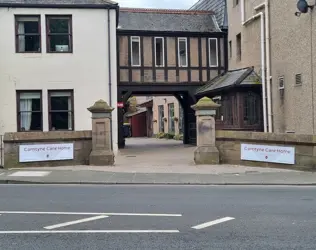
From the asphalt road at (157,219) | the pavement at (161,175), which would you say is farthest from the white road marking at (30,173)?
the asphalt road at (157,219)

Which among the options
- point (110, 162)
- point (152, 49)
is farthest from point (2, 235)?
point (152, 49)

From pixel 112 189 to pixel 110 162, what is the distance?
520cm

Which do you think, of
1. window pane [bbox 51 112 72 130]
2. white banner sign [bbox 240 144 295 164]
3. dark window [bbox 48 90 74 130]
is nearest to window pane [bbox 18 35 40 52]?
dark window [bbox 48 90 74 130]

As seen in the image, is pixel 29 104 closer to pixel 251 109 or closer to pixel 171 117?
pixel 251 109

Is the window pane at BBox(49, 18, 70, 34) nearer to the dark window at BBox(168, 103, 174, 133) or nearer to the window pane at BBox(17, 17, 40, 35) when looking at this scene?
the window pane at BBox(17, 17, 40, 35)

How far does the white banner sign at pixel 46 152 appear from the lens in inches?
631

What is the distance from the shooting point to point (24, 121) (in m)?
21.1

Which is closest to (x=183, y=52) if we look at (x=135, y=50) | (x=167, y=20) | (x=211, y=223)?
(x=167, y=20)

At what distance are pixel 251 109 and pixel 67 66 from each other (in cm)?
915

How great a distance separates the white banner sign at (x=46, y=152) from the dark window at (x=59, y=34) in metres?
6.31

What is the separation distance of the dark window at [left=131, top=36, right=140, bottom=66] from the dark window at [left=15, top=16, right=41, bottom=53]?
6706 mm

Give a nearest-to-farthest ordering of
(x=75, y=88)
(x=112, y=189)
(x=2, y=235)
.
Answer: (x=2, y=235), (x=112, y=189), (x=75, y=88)

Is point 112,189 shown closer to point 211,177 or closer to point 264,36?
point 211,177

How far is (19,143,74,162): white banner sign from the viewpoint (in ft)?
52.5
